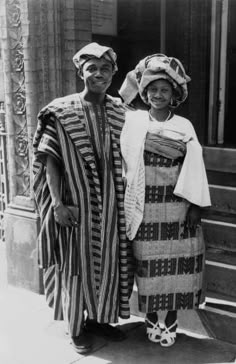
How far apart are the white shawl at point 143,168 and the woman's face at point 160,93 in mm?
125

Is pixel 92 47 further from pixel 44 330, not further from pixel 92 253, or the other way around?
pixel 44 330

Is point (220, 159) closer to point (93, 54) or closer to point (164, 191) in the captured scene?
point (164, 191)

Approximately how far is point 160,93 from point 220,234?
1.39 m

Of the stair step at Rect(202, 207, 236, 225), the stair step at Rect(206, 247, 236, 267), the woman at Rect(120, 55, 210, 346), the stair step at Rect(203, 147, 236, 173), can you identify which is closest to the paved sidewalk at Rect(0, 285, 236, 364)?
the woman at Rect(120, 55, 210, 346)

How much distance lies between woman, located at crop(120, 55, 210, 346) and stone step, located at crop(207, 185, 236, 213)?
97cm

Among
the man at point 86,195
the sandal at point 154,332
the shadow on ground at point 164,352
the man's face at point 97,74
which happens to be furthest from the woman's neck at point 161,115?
the shadow on ground at point 164,352

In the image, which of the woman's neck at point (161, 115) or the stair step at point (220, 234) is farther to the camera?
the stair step at point (220, 234)

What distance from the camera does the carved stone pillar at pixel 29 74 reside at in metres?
4.10

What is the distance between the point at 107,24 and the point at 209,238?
231 centimetres

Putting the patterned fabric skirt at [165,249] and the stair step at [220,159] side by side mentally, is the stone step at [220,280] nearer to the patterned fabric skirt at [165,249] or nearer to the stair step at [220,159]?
the patterned fabric skirt at [165,249]

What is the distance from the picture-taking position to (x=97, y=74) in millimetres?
3168

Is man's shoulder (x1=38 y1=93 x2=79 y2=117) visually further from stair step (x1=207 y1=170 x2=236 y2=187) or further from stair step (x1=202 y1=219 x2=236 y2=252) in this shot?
stair step (x1=207 y1=170 x2=236 y2=187)

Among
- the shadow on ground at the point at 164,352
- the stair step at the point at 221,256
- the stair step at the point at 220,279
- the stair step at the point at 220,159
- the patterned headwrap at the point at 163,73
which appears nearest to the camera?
the patterned headwrap at the point at 163,73

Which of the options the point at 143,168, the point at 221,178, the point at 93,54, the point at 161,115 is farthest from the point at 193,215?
the point at 221,178
